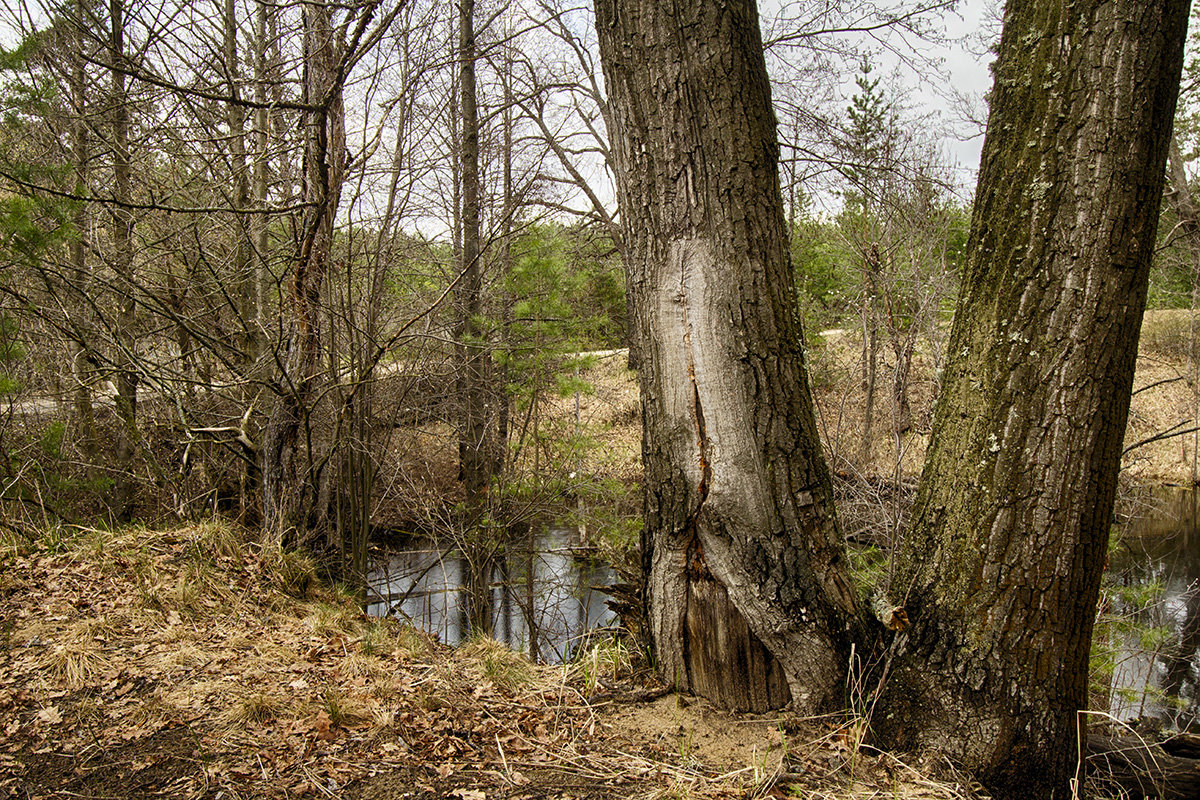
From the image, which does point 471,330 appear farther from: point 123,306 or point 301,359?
point 123,306

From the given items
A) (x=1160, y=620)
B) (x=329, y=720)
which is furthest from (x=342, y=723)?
(x=1160, y=620)

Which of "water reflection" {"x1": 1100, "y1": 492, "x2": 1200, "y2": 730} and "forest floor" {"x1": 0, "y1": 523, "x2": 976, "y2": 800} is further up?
"forest floor" {"x1": 0, "y1": 523, "x2": 976, "y2": 800}

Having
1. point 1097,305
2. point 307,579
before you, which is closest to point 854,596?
point 1097,305

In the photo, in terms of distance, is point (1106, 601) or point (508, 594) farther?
point (508, 594)

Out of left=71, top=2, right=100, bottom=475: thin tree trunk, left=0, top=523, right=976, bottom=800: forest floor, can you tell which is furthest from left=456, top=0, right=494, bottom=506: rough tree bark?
left=0, top=523, right=976, bottom=800: forest floor

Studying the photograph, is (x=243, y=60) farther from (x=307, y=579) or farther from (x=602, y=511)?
(x=602, y=511)

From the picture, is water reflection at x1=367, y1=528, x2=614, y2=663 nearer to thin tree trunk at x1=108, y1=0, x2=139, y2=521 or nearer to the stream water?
the stream water

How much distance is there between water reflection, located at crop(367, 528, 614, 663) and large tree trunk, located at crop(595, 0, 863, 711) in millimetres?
4795

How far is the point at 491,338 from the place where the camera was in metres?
8.26

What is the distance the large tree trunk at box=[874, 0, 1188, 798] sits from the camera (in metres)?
1.90

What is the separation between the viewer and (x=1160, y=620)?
25.6 feet

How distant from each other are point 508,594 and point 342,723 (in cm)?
630

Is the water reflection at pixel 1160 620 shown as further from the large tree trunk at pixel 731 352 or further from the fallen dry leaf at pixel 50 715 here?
the fallen dry leaf at pixel 50 715

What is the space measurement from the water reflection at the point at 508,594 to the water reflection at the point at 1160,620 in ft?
15.6
